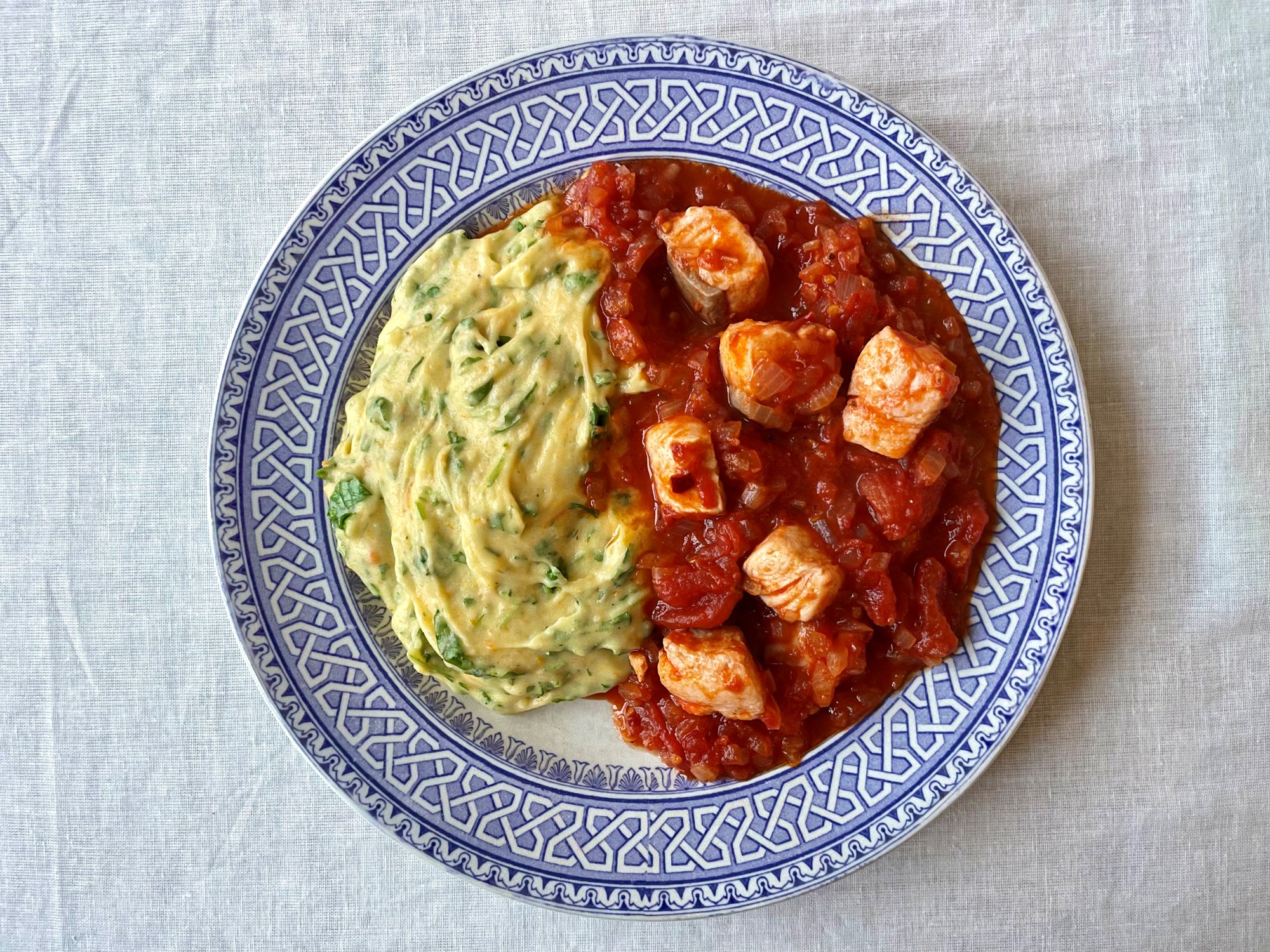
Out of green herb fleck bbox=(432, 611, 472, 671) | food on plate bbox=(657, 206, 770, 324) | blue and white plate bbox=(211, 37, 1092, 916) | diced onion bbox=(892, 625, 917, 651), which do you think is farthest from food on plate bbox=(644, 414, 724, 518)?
blue and white plate bbox=(211, 37, 1092, 916)

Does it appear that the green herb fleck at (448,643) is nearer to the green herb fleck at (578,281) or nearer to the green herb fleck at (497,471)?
the green herb fleck at (497,471)

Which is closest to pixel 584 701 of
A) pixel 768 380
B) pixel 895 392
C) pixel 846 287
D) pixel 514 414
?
pixel 514 414

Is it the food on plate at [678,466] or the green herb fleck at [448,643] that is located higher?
the food on plate at [678,466]

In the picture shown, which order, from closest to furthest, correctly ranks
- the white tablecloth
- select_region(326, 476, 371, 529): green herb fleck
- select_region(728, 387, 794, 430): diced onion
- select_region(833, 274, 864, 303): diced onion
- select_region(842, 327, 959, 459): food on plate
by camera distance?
select_region(842, 327, 959, 459): food on plate → select_region(728, 387, 794, 430): diced onion → select_region(833, 274, 864, 303): diced onion → select_region(326, 476, 371, 529): green herb fleck → the white tablecloth

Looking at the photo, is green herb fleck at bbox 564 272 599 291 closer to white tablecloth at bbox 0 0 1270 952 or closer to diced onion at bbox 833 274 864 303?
diced onion at bbox 833 274 864 303

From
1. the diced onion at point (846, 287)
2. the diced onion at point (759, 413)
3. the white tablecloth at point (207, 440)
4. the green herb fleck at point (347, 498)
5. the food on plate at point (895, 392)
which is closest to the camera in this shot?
the food on plate at point (895, 392)

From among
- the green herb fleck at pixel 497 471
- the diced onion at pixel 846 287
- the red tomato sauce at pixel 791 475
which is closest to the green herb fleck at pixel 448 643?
the green herb fleck at pixel 497 471

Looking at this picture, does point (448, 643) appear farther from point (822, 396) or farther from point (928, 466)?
point (928, 466)
